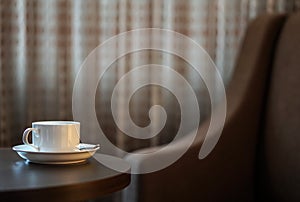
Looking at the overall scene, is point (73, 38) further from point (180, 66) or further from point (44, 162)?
point (44, 162)

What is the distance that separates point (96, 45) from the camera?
6.21 feet

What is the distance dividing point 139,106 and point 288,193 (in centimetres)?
65

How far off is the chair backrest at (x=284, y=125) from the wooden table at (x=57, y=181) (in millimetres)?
619

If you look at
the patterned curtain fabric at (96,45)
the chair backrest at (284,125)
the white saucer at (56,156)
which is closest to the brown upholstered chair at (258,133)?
the chair backrest at (284,125)

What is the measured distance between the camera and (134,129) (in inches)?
76.0

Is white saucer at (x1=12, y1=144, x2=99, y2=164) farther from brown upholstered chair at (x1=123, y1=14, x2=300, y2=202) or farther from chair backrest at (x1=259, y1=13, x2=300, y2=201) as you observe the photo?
chair backrest at (x1=259, y1=13, x2=300, y2=201)

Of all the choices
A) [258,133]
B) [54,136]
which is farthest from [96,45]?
[54,136]

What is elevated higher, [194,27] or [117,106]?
[194,27]

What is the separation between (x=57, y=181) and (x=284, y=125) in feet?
2.85

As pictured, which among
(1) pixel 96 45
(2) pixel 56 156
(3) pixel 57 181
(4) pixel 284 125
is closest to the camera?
(3) pixel 57 181

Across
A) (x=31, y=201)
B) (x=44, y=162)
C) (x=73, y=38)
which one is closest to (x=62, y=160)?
(x=44, y=162)

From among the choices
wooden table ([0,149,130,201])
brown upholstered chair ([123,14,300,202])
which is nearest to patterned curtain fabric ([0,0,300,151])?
brown upholstered chair ([123,14,300,202])

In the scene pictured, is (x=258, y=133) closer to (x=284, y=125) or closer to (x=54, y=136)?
(x=284, y=125)

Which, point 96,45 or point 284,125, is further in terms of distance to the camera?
point 96,45
